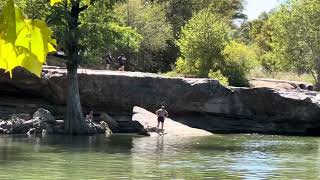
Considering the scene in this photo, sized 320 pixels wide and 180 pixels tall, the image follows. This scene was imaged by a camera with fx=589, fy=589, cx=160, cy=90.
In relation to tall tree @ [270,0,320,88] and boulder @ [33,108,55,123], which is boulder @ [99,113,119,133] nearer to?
boulder @ [33,108,55,123]

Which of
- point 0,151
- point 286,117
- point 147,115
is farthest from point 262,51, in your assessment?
point 0,151

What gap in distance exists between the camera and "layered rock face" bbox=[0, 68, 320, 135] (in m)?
32.6

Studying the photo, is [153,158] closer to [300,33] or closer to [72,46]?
[72,46]

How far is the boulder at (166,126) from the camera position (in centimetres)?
2936

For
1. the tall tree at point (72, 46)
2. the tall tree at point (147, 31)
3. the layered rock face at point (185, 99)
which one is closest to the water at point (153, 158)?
the tall tree at point (72, 46)

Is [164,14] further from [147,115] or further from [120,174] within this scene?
[120,174]

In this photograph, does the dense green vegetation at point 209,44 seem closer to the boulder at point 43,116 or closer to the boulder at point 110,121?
the boulder at point 110,121

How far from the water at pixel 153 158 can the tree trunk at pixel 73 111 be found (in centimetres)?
176

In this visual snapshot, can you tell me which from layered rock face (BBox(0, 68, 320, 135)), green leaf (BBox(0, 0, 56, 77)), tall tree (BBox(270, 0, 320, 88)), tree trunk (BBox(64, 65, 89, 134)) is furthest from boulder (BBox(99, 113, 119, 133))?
green leaf (BBox(0, 0, 56, 77))

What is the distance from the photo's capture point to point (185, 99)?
3356 cm

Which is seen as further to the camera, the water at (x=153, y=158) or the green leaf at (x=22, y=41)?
the water at (x=153, y=158)

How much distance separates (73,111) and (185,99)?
7217 millimetres

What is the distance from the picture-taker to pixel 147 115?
31.0 metres

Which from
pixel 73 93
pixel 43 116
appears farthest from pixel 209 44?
pixel 43 116
